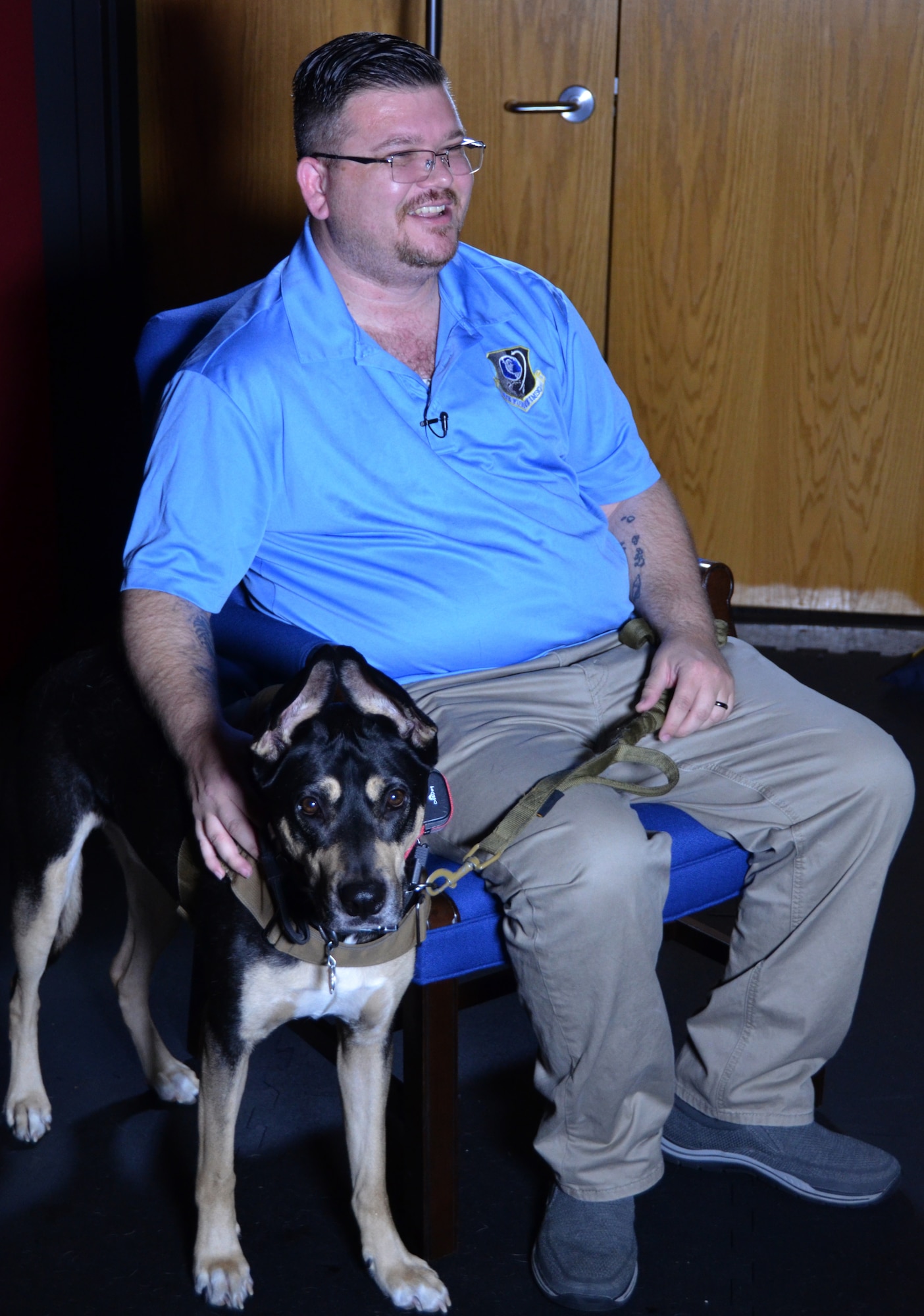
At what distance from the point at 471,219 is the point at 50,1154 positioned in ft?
9.25

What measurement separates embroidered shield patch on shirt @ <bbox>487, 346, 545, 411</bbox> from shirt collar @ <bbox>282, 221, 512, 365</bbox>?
6 centimetres

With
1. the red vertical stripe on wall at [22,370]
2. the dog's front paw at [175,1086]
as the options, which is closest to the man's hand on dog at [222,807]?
the dog's front paw at [175,1086]

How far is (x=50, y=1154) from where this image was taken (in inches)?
73.5

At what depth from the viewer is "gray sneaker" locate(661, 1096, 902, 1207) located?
1760mm

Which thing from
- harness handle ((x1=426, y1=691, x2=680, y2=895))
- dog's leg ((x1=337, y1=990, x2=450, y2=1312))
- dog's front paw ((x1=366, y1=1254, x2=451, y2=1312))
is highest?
harness handle ((x1=426, y1=691, x2=680, y2=895))

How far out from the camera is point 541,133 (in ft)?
12.0

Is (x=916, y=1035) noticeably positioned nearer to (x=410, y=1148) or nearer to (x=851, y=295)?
(x=410, y=1148)

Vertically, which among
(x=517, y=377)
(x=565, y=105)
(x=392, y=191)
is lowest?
(x=517, y=377)

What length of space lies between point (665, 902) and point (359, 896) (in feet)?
1.67

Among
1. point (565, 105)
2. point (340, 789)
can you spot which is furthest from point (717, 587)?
point (565, 105)

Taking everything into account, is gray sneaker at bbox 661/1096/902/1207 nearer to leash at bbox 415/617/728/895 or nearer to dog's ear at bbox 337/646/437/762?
leash at bbox 415/617/728/895

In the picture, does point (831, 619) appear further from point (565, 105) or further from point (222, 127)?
point (222, 127)

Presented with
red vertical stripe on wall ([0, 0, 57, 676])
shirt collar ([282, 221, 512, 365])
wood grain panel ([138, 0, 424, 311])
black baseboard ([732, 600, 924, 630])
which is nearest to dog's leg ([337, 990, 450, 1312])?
shirt collar ([282, 221, 512, 365])

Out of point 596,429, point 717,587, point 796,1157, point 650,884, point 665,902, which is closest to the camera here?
point 650,884
